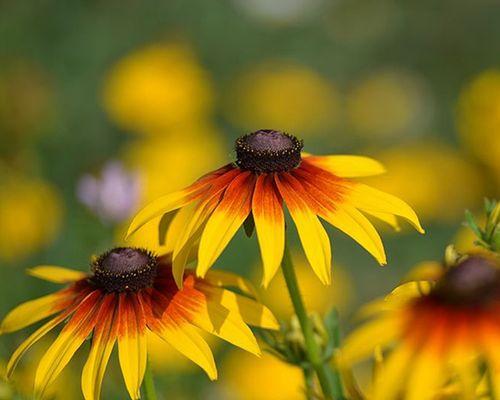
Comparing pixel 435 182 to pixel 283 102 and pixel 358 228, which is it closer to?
pixel 283 102

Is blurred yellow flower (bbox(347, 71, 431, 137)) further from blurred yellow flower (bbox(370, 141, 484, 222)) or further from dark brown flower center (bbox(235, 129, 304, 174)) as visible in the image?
dark brown flower center (bbox(235, 129, 304, 174))

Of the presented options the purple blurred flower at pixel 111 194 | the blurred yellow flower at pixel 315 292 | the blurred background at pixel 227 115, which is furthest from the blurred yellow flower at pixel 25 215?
the blurred yellow flower at pixel 315 292

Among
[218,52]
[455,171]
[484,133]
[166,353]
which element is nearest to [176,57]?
[218,52]

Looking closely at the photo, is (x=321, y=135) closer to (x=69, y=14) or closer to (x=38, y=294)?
(x=69, y=14)

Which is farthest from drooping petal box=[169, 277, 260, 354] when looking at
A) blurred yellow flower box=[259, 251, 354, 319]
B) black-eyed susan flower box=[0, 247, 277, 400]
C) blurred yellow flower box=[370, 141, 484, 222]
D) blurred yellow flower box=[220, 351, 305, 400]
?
blurred yellow flower box=[370, 141, 484, 222]

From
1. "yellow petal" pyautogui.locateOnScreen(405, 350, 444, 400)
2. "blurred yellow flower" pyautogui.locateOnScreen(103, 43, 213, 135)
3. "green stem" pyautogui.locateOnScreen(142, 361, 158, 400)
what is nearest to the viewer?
"yellow petal" pyautogui.locateOnScreen(405, 350, 444, 400)
